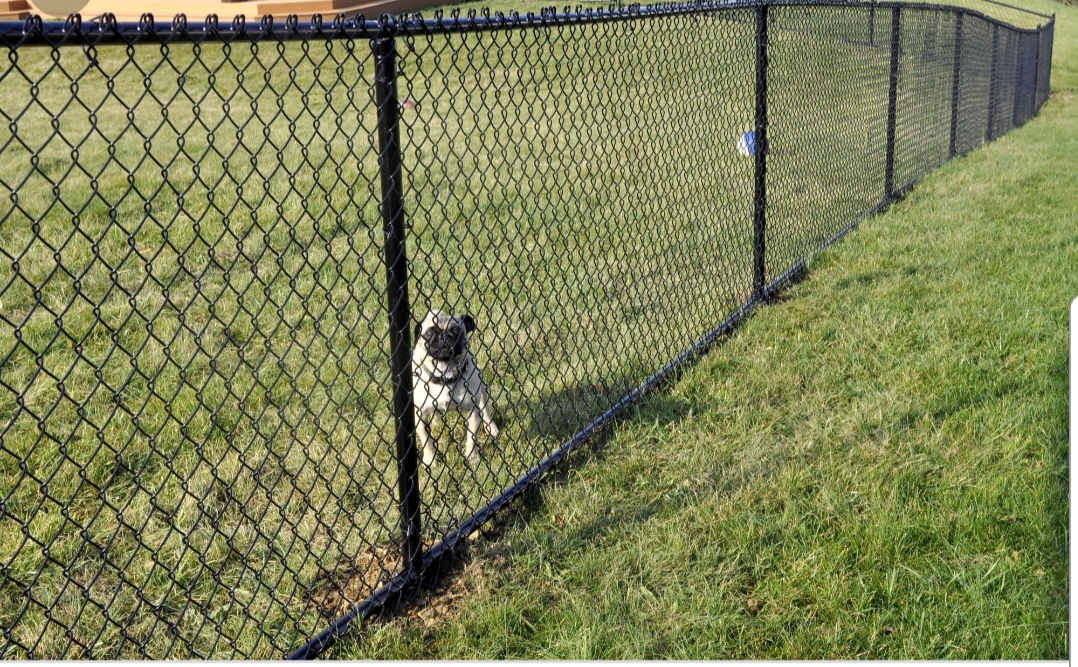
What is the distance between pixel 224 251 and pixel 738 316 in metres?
3.78

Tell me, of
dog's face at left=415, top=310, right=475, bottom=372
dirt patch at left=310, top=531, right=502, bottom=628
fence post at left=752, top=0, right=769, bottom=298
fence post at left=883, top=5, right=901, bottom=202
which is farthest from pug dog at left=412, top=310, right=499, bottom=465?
fence post at left=883, top=5, right=901, bottom=202

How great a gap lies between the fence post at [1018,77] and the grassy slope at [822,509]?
10.2 metres

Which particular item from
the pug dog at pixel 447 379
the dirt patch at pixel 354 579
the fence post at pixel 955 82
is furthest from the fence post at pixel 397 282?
the fence post at pixel 955 82

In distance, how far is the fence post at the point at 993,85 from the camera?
11844mm

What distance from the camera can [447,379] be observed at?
4035mm

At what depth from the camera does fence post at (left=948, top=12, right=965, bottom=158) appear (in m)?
9.83

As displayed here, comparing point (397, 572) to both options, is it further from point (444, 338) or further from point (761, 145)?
point (761, 145)

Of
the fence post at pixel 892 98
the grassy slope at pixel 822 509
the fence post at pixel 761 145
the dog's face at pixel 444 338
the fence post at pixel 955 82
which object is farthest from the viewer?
the fence post at pixel 955 82

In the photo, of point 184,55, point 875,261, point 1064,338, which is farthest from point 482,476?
point 184,55

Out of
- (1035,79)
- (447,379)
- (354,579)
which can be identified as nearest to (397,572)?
(354,579)

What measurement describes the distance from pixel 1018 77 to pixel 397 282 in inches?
581

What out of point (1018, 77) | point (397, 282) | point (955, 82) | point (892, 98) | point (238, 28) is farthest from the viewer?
point (1018, 77)

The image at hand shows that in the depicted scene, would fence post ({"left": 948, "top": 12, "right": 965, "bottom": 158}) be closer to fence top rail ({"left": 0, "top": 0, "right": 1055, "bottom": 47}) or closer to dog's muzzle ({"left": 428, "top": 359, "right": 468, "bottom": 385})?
fence top rail ({"left": 0, "top": 0, "right": 1055, "bottom": 47})

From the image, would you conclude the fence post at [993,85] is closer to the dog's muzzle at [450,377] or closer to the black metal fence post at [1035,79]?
the black metal fence post at [1035,79]
